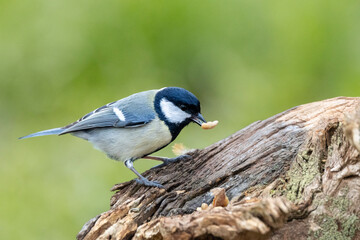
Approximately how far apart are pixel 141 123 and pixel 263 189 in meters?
0.91

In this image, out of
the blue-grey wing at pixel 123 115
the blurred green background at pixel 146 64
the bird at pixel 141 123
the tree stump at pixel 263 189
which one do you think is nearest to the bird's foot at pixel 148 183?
the tree stump at pixel 263 189

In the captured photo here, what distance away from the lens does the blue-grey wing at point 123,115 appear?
2.64 meters

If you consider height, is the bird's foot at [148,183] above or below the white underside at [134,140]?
below

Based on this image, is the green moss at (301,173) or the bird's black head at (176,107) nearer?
the green moss at (301,173)

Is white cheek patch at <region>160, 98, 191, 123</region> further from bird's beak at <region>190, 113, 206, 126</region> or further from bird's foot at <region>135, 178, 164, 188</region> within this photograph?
bird's foot at <region>135, 178, 164, 188</region>

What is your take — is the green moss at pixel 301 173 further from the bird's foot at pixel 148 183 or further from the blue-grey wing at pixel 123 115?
the blue-grey wing at pixel 123 115

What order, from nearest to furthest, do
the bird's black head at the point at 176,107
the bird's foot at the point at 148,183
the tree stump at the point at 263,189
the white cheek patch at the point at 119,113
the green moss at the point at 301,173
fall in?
the tree stump at the point at 263,189 < the green moss at the point at 301,173 < the bird's foot at the point at 148,183 < the bird's black head at the point at 176,107 < the white cheek patch at the point at 119,113

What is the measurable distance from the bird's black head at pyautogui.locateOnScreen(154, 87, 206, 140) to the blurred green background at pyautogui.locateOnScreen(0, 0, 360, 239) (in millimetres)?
989

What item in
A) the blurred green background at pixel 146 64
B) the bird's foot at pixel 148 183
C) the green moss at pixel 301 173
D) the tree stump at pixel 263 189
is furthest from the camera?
the blurred green background at pixel 146 64

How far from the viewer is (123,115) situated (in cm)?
268

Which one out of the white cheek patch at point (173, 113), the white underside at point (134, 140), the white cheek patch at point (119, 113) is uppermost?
the white cheek patch at point (119, 113)

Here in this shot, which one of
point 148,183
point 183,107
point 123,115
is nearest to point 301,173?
point 148,183

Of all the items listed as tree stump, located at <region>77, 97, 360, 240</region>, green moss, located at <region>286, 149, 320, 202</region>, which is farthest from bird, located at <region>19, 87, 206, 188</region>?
green moss, located at <region>286, 149, 320, 202</region>

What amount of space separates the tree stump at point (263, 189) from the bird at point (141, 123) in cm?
22
